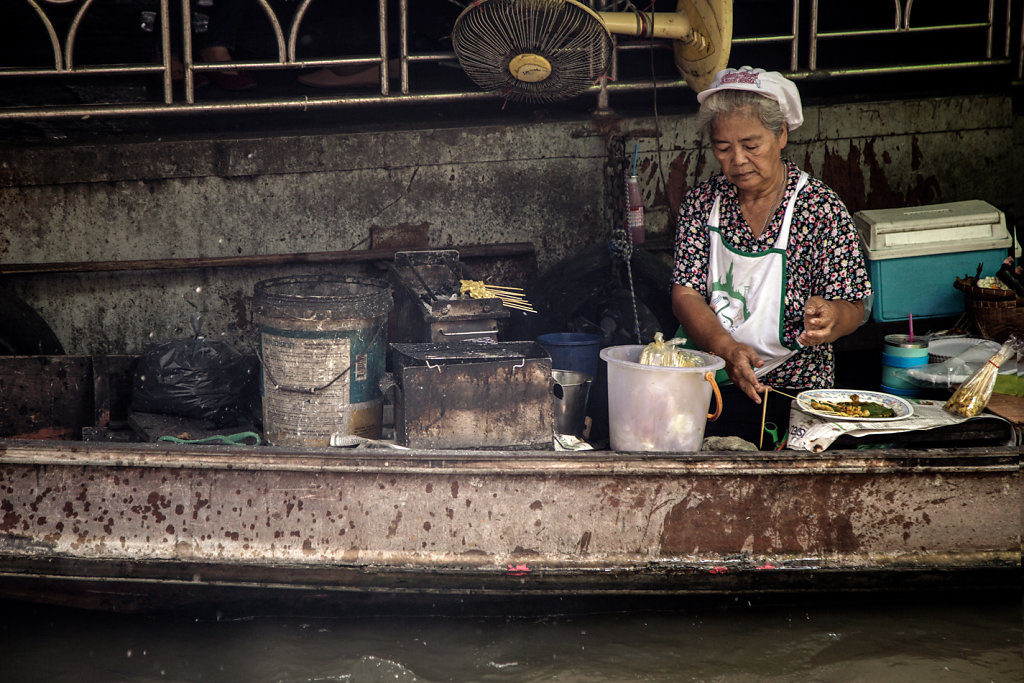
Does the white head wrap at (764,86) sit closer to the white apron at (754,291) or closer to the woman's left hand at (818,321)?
the white apron at (754,291)

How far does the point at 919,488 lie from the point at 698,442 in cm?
80

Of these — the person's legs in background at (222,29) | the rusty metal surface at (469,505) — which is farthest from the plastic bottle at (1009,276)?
the person's legs in background at (222,29)

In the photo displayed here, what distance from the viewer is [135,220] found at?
4.96 m

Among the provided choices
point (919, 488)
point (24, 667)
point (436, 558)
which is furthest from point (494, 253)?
point (24, 667)

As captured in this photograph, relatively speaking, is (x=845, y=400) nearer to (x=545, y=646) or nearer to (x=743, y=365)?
(x=743, y=365)

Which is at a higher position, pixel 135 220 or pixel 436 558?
pixel 135 220

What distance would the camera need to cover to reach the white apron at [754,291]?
3.52m

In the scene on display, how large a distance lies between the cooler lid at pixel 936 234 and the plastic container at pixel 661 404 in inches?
64.8

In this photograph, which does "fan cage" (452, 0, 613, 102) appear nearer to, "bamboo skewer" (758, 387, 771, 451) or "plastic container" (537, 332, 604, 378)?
"plastic container" (537, 332, 604, 378)

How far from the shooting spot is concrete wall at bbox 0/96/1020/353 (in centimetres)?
493

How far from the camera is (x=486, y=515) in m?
3.06

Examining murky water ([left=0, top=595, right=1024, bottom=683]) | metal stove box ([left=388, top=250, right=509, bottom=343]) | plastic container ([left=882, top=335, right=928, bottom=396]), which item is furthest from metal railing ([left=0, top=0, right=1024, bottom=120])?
murky water ([left=0, top=595, right=1024, bottom=683])

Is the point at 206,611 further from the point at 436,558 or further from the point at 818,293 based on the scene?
the point at 818,293

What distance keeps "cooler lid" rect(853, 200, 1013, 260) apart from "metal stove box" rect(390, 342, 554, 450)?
211 centimetres
